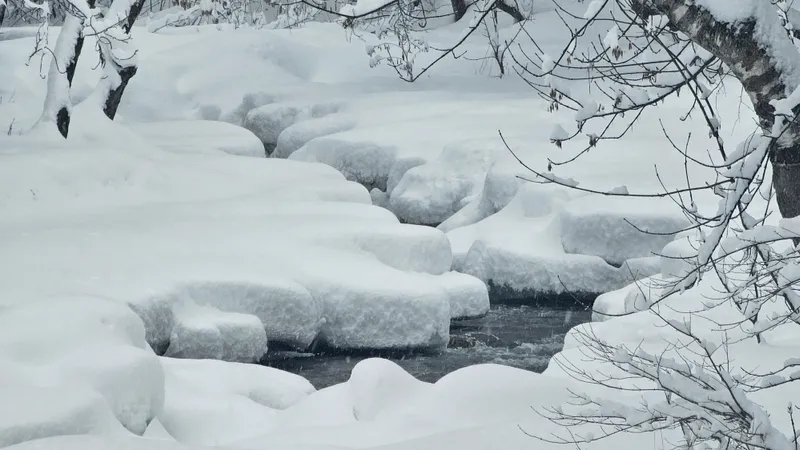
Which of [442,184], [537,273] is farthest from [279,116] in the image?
[537,273]

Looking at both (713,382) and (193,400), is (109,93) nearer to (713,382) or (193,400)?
(193,400)

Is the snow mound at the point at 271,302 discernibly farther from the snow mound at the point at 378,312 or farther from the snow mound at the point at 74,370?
the snow mound at the point at 74,370

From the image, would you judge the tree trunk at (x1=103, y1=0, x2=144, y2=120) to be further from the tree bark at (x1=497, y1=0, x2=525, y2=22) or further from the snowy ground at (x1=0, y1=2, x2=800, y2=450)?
the tree bark at (x1=497, y1=0, x2=525, y2=22)

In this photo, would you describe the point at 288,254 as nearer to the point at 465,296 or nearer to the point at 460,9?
the point at 465,296

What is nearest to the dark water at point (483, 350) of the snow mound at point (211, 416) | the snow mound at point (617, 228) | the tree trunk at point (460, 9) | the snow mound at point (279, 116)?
the snow mound at point (617, 228)

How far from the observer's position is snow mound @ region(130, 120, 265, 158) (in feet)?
49.9

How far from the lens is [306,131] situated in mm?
17484

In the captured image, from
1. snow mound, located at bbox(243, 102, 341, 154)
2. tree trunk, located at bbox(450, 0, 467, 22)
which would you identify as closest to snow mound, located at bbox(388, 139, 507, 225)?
snow mound, located at bbox(243, 102, 341, 154)

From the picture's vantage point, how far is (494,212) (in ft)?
45.9

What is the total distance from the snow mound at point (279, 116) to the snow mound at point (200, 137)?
5.14 feet

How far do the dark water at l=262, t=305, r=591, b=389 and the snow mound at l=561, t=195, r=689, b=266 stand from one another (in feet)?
3.25

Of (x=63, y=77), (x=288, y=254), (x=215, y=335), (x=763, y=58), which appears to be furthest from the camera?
(x=63, y=77)

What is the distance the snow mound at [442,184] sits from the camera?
14.7 metres

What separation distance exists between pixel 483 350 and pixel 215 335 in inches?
109
